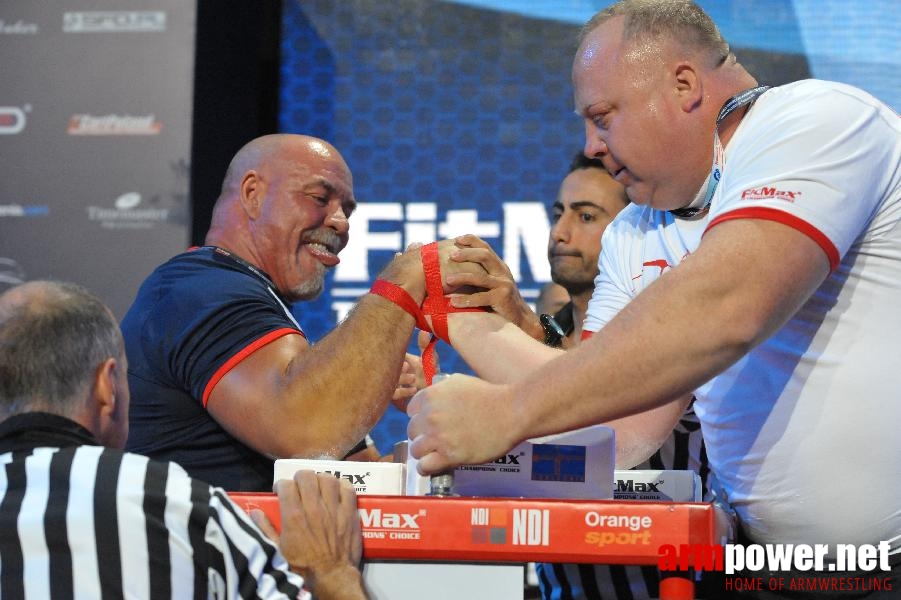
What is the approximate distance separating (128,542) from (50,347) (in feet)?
1.07

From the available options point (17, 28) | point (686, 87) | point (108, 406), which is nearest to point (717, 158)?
point (686, 87)

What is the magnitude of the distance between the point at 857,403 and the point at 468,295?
2.80ft

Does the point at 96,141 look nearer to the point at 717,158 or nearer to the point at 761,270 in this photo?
the point at 717,158

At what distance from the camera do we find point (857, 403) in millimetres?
1406

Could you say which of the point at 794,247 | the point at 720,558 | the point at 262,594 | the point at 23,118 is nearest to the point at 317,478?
the point at 262,594

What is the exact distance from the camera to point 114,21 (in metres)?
4.16

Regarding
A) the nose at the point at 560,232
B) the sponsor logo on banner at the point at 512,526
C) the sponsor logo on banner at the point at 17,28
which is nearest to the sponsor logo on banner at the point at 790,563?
the sponsor logo on banner at the point at 512,526

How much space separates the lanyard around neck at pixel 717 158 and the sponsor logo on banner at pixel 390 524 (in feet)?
2.43

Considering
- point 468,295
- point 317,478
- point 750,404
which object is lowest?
point 317,478

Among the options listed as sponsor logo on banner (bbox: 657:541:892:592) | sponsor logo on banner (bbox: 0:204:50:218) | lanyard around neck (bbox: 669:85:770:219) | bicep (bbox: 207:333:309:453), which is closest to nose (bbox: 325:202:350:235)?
bicep (bbox: 207:333:309:453)

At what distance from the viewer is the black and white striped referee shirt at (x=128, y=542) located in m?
1.37

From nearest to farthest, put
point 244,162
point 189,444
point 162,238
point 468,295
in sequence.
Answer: point 468,295 → point 189,444 → point 244,162 → point 162,238

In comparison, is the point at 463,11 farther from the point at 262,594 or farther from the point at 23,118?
the point at 262,594

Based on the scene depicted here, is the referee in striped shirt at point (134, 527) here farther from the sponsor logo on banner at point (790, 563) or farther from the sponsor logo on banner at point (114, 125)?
the sponsor logo on banner at point (114, 125)
